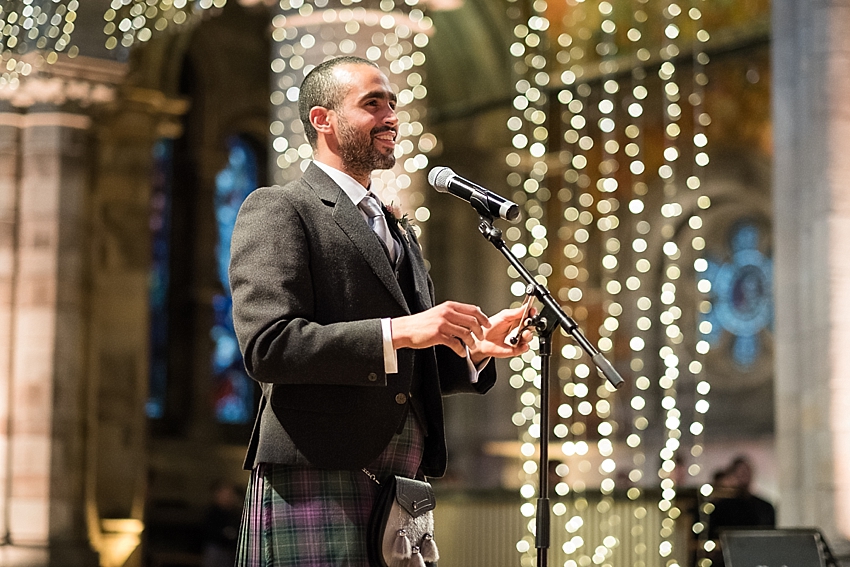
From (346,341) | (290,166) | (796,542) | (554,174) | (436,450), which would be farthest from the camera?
(554,174)

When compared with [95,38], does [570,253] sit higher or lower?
lower

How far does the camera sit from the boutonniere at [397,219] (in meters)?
2.44

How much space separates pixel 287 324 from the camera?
2.11 m

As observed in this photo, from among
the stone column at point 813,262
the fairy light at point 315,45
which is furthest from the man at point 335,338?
the fairy light at point 315,45

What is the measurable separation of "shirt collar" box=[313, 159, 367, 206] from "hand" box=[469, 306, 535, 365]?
0.35 meters

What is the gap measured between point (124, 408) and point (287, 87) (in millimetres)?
5208

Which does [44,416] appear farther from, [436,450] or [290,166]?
[436,450]

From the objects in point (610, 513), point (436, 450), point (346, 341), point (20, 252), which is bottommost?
point (610, 513)

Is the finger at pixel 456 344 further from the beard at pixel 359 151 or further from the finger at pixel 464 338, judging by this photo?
the beard at pixel 359 151

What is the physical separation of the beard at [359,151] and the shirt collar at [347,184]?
0.06ft

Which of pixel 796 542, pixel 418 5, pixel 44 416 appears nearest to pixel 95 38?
pixel 44 416

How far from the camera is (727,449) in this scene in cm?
1229

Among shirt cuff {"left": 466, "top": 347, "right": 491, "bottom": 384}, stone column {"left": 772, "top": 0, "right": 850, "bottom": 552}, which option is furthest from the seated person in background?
shirt cuff {"left": 466, "top": 347, "right": 491, "bottom": 384}

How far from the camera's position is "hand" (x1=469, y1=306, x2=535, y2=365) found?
89.5 inches
